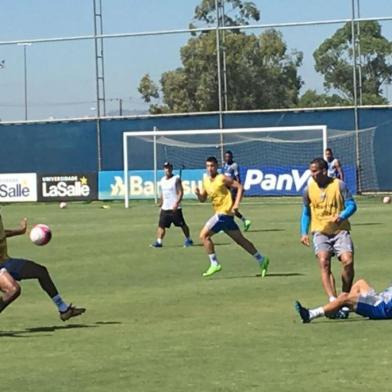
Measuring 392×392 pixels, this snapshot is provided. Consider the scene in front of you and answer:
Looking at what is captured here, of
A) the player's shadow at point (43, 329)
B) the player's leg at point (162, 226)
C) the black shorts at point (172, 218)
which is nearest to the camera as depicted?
the player's shadow at point (43, 329)

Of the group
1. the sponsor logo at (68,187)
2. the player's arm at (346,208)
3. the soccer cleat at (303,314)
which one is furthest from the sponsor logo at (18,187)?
the soccer cleat at (303,314)

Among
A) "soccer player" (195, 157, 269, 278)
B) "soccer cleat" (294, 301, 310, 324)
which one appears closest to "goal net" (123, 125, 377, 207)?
"soccer player" (195, 157, 269, 278)

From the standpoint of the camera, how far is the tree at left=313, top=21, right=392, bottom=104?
222ft

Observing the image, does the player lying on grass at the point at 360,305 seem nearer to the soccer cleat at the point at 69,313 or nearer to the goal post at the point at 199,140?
the soccer cleat at the point at 69,313

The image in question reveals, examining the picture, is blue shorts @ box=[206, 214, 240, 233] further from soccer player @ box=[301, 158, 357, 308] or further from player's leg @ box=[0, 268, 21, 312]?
player's leg @ box=[0, 268, 21, 312]

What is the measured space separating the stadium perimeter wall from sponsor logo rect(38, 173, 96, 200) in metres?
1.50

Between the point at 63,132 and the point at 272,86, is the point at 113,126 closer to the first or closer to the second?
the point at 63,132

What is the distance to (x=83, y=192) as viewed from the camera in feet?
175

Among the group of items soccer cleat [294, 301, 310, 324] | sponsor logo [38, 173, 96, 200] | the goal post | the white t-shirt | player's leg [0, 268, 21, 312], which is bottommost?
soccer cleat [294, 301, 310, 324]

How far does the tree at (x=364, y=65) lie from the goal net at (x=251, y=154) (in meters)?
10.0

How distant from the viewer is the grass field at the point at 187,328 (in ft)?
33.8

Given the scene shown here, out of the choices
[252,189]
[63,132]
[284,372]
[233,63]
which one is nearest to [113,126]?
[63,132]

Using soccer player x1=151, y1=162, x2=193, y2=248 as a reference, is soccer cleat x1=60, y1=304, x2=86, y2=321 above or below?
below

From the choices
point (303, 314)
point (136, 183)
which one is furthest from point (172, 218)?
point (136, 183)
